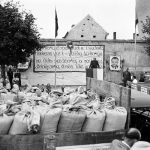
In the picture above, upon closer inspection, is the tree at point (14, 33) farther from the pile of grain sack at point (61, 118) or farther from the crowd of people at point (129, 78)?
the pile of grain sack at point (61, 118)

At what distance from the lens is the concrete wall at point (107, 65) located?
2073cm

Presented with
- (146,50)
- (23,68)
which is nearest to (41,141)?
(23,68)

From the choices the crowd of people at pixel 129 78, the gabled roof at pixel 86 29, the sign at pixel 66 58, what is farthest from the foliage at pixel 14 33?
the gabled roof at pixel 86 29

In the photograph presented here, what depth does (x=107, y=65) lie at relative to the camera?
21.5 meters

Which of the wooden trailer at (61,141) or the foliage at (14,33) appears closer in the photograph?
the wooden trailer at (61,141)

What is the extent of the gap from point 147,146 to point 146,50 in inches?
751

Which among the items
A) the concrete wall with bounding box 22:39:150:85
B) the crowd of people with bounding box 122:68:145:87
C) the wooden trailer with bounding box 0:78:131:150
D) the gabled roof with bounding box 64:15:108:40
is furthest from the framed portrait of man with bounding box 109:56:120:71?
the gabled roof with bounding box 64:15:108:40

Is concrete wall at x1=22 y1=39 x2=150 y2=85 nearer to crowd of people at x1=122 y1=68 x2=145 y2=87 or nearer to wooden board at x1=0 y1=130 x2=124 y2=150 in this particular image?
crowd of people at x1=122 y1=68 x2=145 y2=87

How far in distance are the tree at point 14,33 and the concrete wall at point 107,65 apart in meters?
3.89

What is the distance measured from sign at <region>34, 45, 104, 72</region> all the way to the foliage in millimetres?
3809

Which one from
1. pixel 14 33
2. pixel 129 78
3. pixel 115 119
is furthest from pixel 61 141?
pixel 129 78

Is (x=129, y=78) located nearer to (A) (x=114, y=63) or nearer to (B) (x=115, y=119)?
(A) (x=114, y=63)

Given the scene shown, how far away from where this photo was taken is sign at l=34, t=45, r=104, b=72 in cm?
2073

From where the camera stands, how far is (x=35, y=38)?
16.9m
